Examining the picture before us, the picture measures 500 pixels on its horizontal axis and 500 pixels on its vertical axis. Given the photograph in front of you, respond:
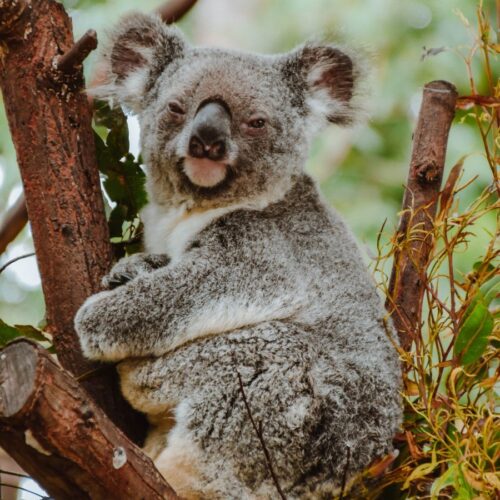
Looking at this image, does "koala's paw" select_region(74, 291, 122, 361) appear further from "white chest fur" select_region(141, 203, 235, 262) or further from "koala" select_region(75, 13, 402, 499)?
"white chest fur" select_region(141, 203, 235, 262)

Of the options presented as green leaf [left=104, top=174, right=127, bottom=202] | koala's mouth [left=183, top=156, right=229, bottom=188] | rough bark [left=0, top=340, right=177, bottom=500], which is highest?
green leaf [left=104, top=174, right=127, bottom=202]

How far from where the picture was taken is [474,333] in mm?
2852

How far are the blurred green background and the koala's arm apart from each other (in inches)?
122

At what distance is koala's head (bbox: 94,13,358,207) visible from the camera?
337 cm

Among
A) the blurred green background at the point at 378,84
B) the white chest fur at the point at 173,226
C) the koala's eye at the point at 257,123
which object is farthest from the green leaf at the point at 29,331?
the blurred green background at the point at 378,84

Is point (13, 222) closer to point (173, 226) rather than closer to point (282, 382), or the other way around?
point (173, 226)

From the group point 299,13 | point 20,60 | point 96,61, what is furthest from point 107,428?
point 299,13

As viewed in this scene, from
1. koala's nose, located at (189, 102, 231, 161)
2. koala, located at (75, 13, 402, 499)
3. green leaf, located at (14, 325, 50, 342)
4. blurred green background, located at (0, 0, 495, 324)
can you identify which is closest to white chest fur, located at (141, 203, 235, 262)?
koala, located at (75, 13, 402, 499)

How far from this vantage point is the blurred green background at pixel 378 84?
648cm

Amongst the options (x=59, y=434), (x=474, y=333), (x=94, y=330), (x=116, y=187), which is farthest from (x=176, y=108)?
(x=59, y=434)

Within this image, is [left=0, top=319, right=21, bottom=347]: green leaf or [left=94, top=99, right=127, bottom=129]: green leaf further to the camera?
[left=94, top=99, right=127, bottom=129]: green leaf

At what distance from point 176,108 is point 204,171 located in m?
0.34

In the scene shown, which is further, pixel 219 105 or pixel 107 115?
pixel 107 115

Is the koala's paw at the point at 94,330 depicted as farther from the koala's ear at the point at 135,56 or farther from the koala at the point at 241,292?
Result: the koala's ear at the point at 135,56
